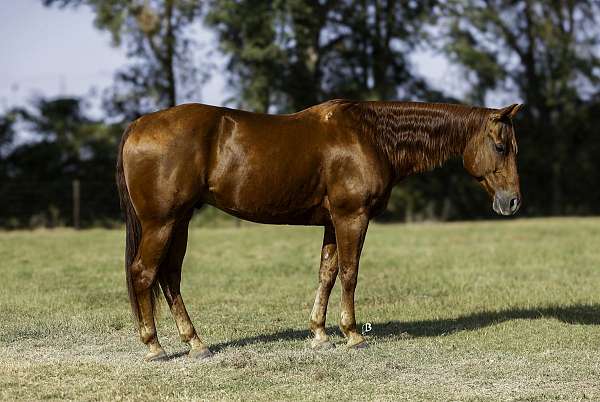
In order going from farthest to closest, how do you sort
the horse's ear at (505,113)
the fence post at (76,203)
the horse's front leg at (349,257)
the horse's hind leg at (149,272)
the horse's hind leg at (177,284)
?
1. the fence post at (76,203)
2. the horse's ear at (505,113)
3. the horse's front leg at (349,257)
4. the horse's hind leg at (177,284)
5. the horse's hind leg at (149,272)

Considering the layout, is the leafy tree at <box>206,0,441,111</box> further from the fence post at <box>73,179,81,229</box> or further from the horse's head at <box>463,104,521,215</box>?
the horse's head at <box>463,104,521,215</box>

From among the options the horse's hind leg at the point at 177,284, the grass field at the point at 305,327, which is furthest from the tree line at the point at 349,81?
the horse's hind leg at the point at 177,284

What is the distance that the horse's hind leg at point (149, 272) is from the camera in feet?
23.7

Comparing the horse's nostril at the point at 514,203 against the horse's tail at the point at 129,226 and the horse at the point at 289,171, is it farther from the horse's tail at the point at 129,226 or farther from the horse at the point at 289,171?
the horse's tail at the point at 129,226

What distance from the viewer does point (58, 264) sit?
1532 centimetres

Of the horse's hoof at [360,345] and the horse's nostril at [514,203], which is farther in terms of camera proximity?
the horse's nostril at [514,203]

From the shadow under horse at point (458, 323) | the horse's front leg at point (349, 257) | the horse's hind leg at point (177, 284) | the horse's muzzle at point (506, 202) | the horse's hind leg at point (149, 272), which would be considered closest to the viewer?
the horse's hind leg at point (149, 272)

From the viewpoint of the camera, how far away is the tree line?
28.0 meters

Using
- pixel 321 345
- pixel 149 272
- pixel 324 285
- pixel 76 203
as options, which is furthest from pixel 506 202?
pixel 76 203

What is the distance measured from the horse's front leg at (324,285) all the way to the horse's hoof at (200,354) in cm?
107

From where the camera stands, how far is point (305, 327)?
9.15 m

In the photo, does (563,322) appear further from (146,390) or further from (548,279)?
(146,390)

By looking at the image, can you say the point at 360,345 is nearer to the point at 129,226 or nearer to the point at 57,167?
the point at 129,226

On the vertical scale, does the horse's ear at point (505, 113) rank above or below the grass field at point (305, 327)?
above
